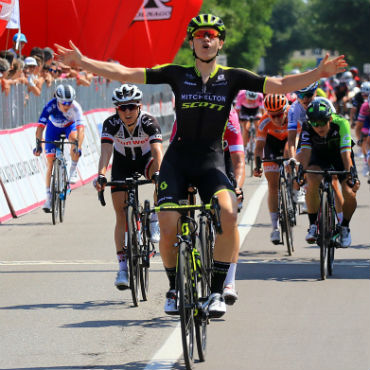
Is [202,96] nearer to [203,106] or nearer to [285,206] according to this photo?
[203,106]

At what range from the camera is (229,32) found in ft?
283

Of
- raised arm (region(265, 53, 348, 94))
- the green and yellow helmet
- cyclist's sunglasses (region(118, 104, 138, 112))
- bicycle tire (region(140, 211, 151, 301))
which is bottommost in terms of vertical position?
bicycle tire (region(140, 211, 151, 301))

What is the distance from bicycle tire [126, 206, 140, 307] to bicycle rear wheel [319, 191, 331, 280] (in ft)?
6.02

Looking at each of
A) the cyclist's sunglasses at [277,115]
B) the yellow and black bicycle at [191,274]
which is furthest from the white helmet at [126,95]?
the cyclist's sunglasses at [277,115]

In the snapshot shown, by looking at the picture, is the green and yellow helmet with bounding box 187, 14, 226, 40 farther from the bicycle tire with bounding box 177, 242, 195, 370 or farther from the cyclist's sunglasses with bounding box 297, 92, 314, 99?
the cyclist's sunglasses with bounding box 297, 92, 314, 99

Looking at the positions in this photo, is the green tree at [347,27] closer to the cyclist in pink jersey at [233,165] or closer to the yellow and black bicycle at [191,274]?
the cyclist in pink jersey at [233,165]

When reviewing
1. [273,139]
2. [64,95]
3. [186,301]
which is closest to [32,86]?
[64,95]

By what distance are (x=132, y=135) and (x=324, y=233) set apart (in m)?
2.06

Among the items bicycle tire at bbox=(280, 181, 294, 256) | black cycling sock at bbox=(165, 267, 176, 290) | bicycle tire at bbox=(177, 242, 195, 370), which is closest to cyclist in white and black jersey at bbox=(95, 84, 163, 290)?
black cycling sock at bbox=(165, 267, 176, 290)

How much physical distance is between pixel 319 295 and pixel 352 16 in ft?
405

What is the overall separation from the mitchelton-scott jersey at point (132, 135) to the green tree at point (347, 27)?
4716 inches

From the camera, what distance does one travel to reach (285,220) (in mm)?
13320

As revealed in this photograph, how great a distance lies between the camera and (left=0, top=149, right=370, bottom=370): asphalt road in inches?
306

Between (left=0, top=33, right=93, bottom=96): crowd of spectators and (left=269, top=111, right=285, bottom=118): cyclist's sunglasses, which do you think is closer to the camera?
(left=269, top=111, right=285, bottom=118): cyclist's sunglasses
